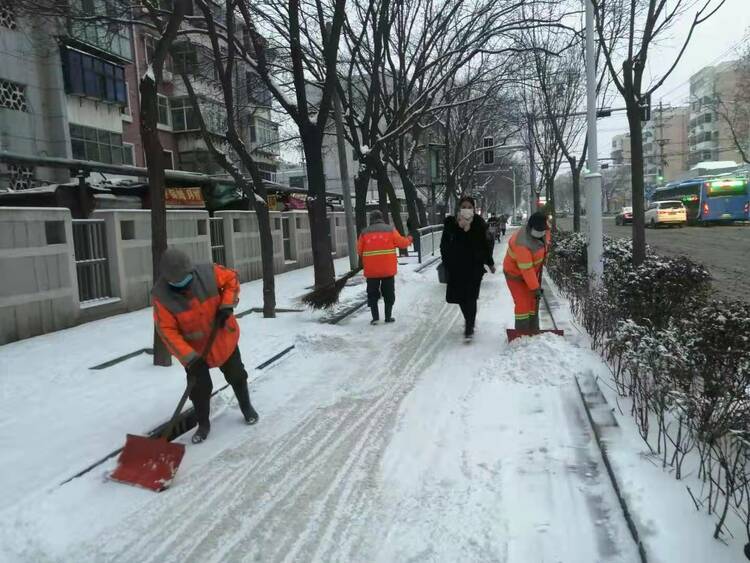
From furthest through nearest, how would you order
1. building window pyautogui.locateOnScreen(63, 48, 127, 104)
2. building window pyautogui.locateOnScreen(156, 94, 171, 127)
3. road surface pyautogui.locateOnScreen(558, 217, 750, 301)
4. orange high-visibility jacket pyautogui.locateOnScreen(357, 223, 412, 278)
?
building window pyautogui.locateOnScreen(156, 94, 171, 127) → building window pyautogui.locateOnScreen(63, 48, 127, 104) → road surface pyautogui.locateOnScreen(558, 217, 750, 301) → orange high-visibility jacket pyautogui.locateOnScreen(357, 223, 412, 278)

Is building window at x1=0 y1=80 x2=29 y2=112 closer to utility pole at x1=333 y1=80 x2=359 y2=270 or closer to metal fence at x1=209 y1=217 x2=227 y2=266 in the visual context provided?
metal fence at x1=209 y1=217 x2=227 y2=266

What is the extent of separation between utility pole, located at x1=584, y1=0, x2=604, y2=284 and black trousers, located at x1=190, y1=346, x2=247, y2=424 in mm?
5111

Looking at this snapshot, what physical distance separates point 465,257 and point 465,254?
0.12ft

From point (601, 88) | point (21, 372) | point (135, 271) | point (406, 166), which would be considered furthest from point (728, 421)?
point (406, 166)

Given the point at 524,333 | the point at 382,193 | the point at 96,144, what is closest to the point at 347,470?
the point at 524,333

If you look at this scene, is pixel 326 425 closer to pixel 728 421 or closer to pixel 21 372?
pixel 728 421

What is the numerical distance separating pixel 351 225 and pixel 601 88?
7.17 metres

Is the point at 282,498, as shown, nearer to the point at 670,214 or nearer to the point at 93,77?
the point at 93,77

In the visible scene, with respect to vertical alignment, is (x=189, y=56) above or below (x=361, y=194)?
above

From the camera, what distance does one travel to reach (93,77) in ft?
69.2

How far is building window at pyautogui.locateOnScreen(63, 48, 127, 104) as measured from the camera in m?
19.8

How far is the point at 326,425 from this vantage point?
4422 millimetres

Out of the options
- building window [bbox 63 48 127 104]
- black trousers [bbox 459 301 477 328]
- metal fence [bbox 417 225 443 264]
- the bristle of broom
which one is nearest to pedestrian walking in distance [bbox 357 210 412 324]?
the bristle of broom

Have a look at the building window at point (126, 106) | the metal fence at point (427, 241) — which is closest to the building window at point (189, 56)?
the metal fence at point (427, 241)
